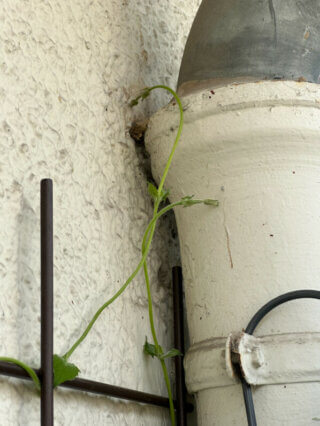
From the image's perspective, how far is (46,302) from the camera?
2.73ft

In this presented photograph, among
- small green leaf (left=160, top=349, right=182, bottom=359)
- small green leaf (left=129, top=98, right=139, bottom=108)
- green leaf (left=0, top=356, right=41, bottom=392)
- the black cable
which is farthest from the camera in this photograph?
small green leaf (left=129, top=98, right=139, bottom=108)

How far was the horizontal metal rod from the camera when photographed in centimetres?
78

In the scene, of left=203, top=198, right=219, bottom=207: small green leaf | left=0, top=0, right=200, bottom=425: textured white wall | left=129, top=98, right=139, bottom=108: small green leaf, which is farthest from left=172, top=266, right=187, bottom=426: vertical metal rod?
left=129, top=98, right=139, bottom=108: small green leaf

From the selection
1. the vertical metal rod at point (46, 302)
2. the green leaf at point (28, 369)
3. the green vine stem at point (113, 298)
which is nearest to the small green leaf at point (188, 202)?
the green vine stem at point (113, 298)

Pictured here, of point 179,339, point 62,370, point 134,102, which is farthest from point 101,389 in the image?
point 134,102


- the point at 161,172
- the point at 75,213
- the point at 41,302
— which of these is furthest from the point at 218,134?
the point at 41,302

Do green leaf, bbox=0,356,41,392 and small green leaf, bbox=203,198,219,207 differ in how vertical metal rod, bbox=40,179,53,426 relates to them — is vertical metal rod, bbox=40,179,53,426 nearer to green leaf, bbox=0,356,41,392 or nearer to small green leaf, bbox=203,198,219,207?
green leaf, bbox=0,356,41,392

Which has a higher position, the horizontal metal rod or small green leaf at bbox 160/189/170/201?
small green leaf at bbox 160/189/170/201

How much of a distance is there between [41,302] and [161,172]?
320 mm

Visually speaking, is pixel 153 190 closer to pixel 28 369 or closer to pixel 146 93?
pixel 146 93

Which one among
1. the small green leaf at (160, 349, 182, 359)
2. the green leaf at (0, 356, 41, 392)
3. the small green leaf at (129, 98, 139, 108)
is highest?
the small green leaf at (129, 98, 139, 108)

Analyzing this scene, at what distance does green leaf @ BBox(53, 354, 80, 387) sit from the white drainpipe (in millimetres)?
206

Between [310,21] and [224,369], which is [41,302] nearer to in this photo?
[224,369]

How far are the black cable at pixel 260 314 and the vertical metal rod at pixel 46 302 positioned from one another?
244 mm
